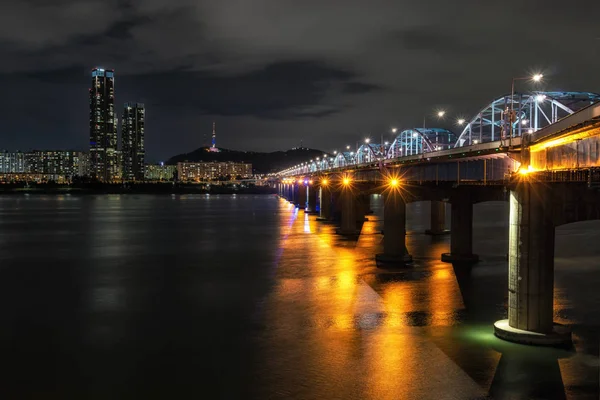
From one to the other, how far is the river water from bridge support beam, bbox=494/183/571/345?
664mm

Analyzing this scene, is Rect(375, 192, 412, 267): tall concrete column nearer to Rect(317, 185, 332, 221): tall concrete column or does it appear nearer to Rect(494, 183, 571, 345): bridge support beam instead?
Rect(494, 183, 571, 345): bridge support beam

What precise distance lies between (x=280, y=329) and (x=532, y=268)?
975cm

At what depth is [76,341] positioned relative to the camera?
23.1 meters

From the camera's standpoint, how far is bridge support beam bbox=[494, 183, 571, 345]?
20453 mm

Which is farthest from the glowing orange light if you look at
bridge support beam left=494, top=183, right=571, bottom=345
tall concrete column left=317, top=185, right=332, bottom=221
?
tall concrete column left=317, top=185, right=332, bottom=221

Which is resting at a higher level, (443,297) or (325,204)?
(325,204)

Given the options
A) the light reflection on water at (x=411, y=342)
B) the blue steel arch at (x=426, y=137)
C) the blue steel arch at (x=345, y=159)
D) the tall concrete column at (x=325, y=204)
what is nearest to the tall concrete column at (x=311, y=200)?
the blue steel arch at (x=345, y=159)

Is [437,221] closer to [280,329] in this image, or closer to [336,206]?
[336,206]

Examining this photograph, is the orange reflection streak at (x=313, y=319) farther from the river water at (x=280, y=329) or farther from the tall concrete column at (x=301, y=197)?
the tall concrete column at (x=301, y=197)

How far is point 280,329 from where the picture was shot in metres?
24.5

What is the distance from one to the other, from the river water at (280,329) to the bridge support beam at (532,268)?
26.2 inches

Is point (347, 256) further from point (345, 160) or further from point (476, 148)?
point (345, 160)

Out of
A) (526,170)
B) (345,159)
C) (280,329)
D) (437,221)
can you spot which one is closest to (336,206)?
(345,159)

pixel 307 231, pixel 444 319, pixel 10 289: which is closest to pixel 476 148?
pixel 444 319
